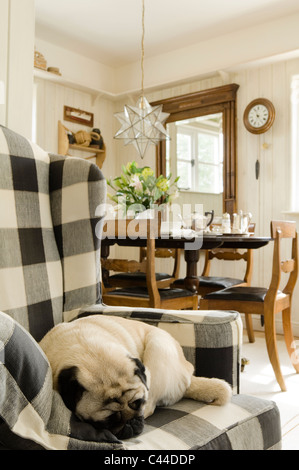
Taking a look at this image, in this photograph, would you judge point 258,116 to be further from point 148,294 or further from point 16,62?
point 16,62

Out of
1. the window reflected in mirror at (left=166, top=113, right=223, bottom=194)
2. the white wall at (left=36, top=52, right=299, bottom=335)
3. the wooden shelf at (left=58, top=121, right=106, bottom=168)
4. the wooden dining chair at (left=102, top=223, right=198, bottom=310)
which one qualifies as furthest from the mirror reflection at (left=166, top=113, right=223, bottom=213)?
the wooden dining chair at (left=102, top=223, right=198, bottom=310)

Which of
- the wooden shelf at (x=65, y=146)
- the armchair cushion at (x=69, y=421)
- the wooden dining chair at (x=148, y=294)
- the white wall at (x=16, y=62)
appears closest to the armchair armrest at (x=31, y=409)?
the armchair cushion at (x=69, y=421)

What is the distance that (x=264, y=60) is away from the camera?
156 inches

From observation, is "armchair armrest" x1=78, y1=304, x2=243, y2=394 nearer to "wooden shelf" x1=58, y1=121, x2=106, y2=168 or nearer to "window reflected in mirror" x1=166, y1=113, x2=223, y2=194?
"wooden shelf" x1=58, y1=121, x2=106, y2=168

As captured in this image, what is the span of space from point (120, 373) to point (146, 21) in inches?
151

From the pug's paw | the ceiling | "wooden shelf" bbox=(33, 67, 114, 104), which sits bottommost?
the pug's paw

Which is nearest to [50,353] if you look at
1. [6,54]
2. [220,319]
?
[220,319]

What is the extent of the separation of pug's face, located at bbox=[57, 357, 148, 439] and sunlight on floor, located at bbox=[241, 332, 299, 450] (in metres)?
1.18

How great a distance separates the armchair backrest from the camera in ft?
4.15

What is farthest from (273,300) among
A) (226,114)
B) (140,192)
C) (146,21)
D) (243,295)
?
(146,21)

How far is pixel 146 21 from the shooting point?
158 inches

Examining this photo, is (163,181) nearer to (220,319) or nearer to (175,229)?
(175,229)
